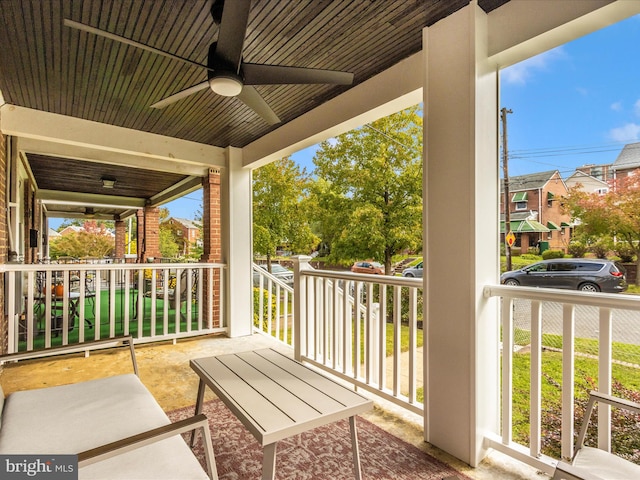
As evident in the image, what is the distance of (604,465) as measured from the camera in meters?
1.26

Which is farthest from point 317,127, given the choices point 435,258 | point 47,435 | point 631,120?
point 47,435

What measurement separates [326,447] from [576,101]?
2.44m

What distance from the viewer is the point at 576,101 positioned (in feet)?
6.10

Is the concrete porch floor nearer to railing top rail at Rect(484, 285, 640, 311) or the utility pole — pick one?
railing top rail at Rect(484, 285, 640, 311)

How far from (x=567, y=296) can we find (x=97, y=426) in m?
2.27

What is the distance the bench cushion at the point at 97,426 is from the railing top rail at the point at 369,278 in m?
1.66

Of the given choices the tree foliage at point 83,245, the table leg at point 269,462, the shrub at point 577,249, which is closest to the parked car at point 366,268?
the shrub at point 577,249

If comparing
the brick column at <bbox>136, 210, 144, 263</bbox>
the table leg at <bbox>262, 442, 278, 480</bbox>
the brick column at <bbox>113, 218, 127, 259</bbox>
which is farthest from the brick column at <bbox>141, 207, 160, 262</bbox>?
the table leg at <bbox>262, 442, 278, 480</bbox>

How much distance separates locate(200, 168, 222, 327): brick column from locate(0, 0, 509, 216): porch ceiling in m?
1.26

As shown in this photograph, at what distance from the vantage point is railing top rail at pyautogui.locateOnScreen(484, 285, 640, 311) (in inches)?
60.3

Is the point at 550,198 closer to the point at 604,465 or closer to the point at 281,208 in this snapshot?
the point at 604,465

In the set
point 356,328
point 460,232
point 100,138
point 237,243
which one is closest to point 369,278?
point 356,328

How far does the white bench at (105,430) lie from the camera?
1.16 meters

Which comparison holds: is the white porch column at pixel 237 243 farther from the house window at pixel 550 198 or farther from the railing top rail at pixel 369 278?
the house window at pixel 550 198
